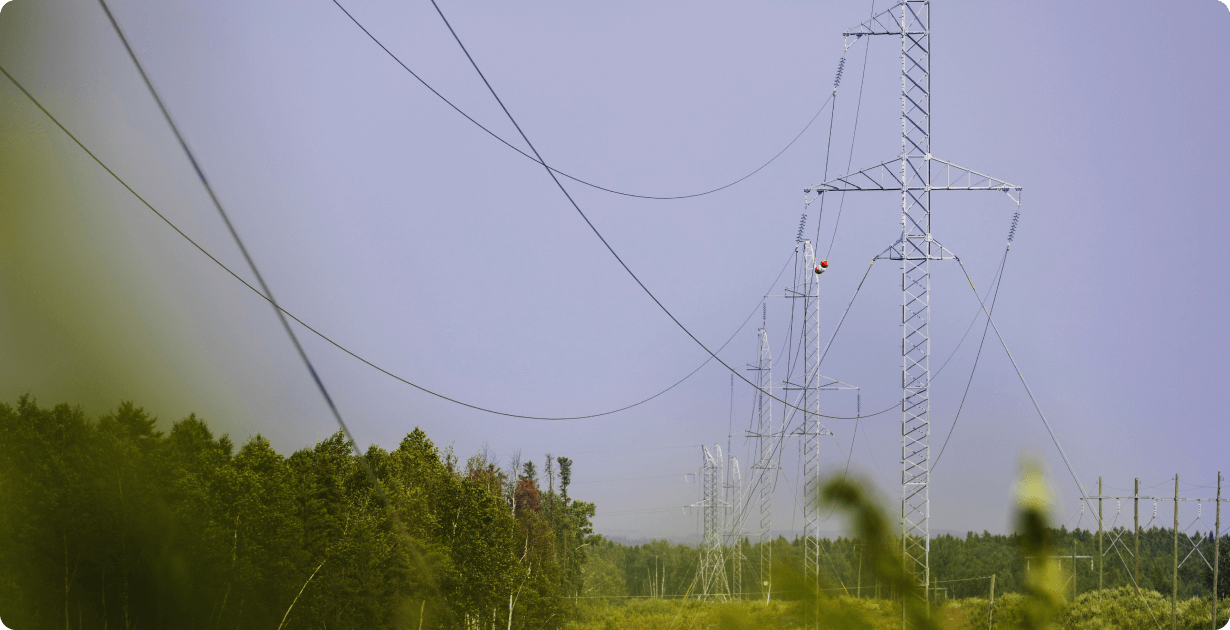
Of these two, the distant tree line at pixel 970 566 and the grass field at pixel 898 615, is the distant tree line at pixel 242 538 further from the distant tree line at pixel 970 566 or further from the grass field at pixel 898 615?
the distant tree line at pixel 970 566

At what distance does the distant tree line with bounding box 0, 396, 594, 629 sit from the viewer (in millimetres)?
30391

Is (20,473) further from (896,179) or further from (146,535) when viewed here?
(896,179)

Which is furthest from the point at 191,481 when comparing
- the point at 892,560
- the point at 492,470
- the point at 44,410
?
the point at 892,560

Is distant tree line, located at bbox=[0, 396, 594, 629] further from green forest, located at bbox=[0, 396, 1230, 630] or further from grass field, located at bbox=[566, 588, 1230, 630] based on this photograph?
grass field, located at bbox=[566, 588, 1230, 630]

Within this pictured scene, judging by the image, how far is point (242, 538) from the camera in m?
37.0

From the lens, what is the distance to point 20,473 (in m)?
29.8

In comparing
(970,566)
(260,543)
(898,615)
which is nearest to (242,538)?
(260,543)

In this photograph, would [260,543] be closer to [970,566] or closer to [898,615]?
[970,566]

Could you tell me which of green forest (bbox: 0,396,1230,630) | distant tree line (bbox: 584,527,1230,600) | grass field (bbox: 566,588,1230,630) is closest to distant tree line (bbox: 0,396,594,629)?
green forest (bbox: 0,396,1230,630)

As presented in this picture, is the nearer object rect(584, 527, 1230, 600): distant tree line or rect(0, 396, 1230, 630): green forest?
rect(584, 527, 1230, 600): distant tree line

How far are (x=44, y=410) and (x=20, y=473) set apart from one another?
730cm

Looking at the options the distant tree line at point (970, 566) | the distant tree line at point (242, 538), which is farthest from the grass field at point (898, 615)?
the distant tree line at point (242, 538)

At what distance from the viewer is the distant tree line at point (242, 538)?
3039cm

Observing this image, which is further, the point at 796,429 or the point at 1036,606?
the point at 796,429
